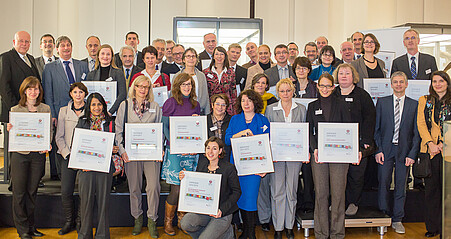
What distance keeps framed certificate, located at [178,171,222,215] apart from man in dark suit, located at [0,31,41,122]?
8.38 ft

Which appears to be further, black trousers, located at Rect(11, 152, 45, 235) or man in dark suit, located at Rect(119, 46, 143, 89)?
man in dark suit, located at Rect(119, 46, 143, 89)

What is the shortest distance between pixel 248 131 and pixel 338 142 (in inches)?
38.4

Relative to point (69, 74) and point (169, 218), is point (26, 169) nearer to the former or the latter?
point (69, 74)

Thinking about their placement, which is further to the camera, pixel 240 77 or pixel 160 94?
pixel 240 77

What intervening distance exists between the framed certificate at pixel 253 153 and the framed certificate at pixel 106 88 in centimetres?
172

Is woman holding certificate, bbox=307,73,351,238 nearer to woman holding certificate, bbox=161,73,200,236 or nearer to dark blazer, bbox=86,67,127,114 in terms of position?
woman holding certificate, bbox=161,73,200,236

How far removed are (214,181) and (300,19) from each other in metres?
8.35

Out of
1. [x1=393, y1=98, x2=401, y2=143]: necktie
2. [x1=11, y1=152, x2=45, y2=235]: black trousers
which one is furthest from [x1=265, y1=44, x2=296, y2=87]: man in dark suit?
[x1=11, y1=152, x2=45, y2=235]: black trousers

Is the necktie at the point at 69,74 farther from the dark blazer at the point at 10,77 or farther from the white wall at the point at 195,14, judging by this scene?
the white wall at the point at 195,14

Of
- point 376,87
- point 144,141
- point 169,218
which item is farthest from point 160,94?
point 376,87

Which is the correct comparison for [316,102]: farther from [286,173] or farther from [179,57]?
[179,57]

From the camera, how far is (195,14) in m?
11.2

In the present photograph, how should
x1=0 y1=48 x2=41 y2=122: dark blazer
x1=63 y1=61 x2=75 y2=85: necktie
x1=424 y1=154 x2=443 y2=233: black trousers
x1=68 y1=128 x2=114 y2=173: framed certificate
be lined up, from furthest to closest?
x1=63 y1=61 x2=75 y2=85: necktie < x1=0 y1=48 x2=41 y2=122: dark blazer < x1=424 y1=154 x2=443 y2=233: black trousers < x1=68 y1=128 x2=114 y2=173: framed certificate

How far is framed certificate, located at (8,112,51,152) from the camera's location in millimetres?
4469
